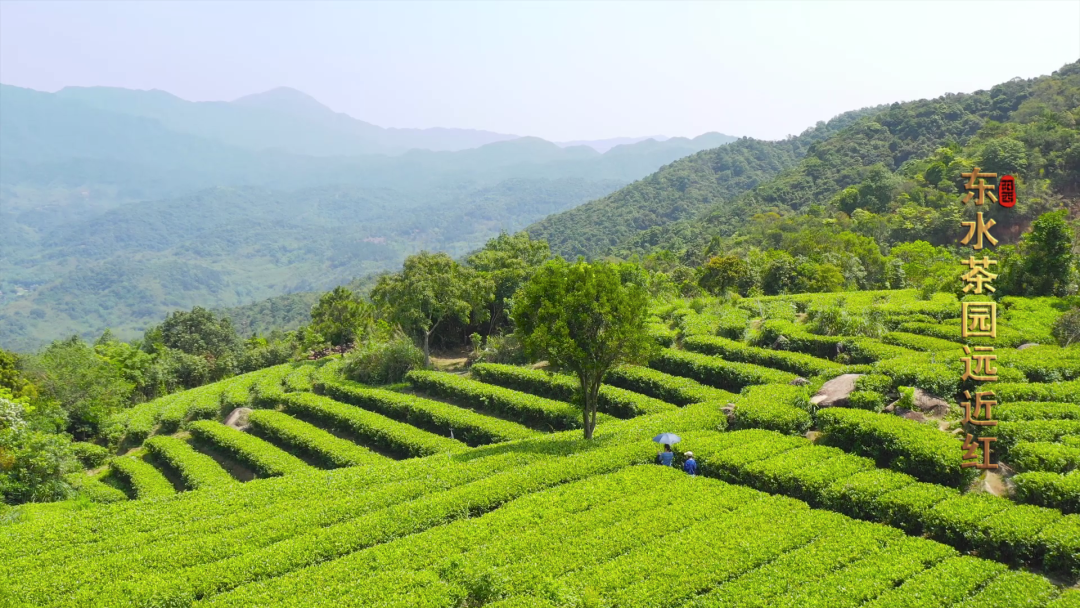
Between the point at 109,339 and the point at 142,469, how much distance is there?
152 feet

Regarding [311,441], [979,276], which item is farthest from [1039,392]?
[311,441]

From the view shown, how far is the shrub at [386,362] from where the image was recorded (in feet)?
124

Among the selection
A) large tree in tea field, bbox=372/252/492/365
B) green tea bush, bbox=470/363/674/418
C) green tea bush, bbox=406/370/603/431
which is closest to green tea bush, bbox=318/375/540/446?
green tea bush, bbox=406/370/603/431

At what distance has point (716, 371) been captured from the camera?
2861cm

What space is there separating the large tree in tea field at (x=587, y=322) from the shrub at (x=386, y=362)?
62.5ft

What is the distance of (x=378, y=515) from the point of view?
16.0 meters

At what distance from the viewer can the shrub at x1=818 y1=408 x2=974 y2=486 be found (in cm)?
1550

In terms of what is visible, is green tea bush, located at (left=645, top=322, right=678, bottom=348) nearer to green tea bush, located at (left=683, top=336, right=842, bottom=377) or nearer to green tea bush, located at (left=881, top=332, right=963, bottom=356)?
green tea bush, located at (left=683, top=336, right=842, bottom=377)

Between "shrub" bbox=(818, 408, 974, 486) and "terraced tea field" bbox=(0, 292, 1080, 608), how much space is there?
7 cm

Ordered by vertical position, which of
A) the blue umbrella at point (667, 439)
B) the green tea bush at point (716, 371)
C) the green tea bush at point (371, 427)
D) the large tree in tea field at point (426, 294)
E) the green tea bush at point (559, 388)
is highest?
the large tree in tea field at point (426, 294)

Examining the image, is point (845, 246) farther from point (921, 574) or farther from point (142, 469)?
point (142, 469)

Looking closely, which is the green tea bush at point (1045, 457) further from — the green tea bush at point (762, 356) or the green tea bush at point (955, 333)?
the green tea bush at point (955, 333)

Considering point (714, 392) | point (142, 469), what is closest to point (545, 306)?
point (714, 392)

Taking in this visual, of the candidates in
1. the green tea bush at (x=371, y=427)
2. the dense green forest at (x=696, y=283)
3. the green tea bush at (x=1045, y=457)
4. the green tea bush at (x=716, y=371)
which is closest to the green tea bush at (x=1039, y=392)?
the green tea bush at (x=1045, y=457)
